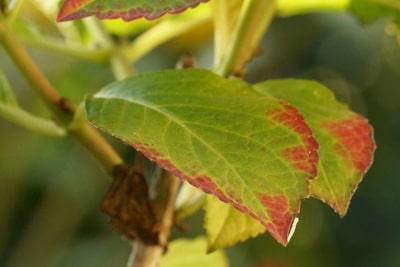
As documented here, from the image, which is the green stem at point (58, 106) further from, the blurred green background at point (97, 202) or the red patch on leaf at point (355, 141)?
the blurred green background at point (97, 202)

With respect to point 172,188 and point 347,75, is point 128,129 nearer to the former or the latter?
point 172,188

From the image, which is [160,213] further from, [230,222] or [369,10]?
[369,10]

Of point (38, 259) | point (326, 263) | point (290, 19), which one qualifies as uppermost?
point (290, 19)

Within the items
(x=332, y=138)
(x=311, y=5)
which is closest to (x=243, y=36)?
(x=332, y=138)

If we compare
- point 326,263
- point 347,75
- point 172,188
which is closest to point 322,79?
point 347,75

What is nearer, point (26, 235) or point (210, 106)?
point (210, 106)

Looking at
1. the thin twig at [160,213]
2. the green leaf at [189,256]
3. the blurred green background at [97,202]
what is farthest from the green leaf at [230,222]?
the blurred green background at [97,202]
